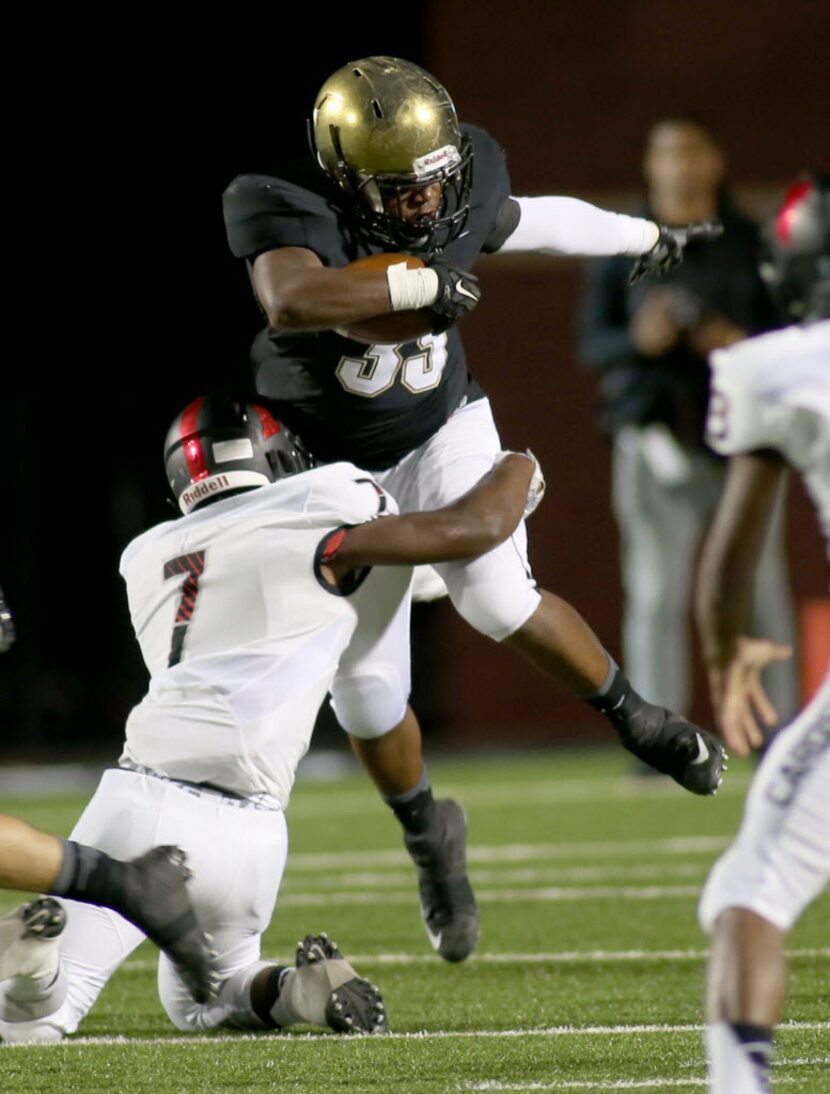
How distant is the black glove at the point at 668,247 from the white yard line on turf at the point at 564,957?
136cm

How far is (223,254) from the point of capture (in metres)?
12.0

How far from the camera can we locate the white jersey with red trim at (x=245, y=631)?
10.9ft

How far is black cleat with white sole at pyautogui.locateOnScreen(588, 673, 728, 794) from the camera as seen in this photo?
3867 mm

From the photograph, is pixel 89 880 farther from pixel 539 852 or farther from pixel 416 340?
pixel 539 852

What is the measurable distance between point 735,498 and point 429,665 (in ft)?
26.7

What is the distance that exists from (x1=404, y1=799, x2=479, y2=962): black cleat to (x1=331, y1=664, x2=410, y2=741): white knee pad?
0.80ft

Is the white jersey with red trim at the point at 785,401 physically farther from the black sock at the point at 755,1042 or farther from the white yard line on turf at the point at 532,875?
the white yard line on turf at the point at 532,875

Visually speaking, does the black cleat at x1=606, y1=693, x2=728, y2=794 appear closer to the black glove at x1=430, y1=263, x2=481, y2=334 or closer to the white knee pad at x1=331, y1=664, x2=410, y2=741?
the white knee pad at x1=331, y1=664, x2=410, y2=741

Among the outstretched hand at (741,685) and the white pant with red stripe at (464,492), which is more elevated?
the outstretched hand at (741,685)

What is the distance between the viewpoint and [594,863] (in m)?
5.49

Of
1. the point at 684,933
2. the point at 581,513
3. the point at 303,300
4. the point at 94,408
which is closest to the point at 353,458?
the point at 303,300

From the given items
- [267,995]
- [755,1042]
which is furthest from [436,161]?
[755,1042]

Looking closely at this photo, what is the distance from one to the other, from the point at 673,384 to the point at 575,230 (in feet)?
9.06

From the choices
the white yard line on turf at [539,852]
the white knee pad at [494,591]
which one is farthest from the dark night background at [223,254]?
the white knee pad at [494,591]
